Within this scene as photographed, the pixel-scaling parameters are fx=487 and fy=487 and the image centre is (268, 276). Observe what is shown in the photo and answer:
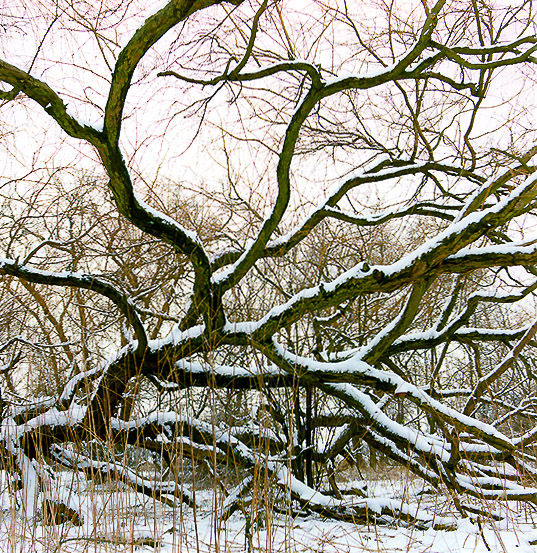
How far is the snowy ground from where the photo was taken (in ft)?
6.67

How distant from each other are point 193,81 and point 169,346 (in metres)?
2.14

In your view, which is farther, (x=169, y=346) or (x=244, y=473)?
(x=244, y=473)

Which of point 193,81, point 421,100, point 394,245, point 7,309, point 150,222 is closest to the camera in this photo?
point 150,222

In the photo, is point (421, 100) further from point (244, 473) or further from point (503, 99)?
point (244, 473)

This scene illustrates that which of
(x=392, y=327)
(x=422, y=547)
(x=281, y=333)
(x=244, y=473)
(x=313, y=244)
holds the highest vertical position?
(x=313, y=244)

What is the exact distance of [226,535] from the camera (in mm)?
1944

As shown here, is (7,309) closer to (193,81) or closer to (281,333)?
(281,333)

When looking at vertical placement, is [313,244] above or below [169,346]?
above

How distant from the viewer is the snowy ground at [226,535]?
203 cm

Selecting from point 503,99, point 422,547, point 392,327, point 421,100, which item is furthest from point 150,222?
point 503,99

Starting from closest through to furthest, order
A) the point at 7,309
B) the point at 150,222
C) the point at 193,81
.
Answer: the point at 150,222
the point at 193,81
the point at 7,309

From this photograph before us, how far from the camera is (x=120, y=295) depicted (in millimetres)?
3986

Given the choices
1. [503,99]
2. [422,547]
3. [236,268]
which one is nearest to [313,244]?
[236,268]

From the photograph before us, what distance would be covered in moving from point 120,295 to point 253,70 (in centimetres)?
208
